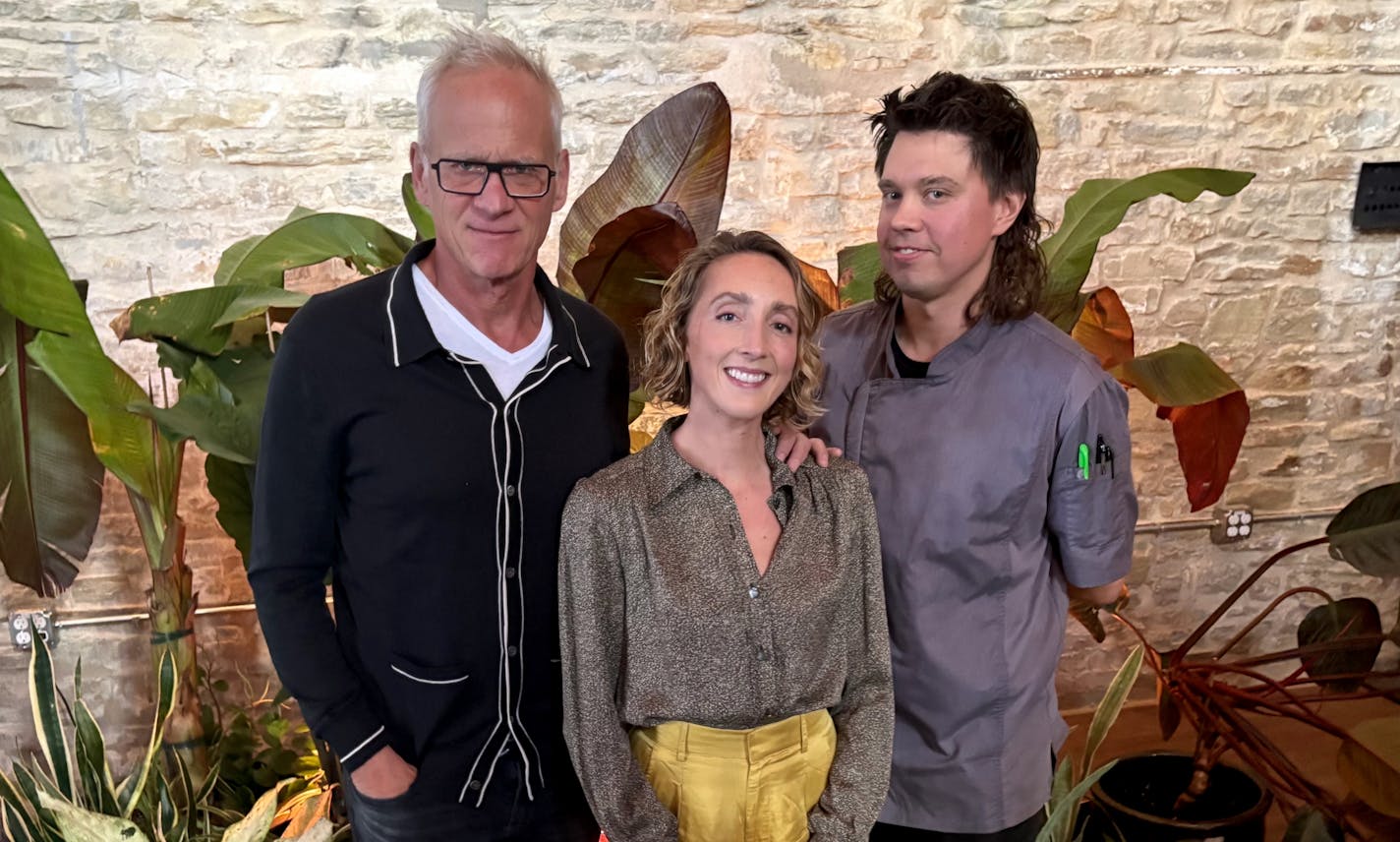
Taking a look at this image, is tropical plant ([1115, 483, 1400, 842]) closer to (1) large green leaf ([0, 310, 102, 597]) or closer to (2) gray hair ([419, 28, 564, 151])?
(2) gray hair ([419, 28, 564, 151])

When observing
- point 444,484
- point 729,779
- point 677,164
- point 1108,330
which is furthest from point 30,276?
point 1108,330

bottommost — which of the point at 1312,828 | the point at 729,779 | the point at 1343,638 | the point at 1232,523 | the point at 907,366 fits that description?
A: the point at 1312,828

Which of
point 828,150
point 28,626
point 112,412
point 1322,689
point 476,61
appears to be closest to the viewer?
point 476,61

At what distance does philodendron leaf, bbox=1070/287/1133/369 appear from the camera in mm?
2514

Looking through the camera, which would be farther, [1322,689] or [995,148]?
[1322,689]

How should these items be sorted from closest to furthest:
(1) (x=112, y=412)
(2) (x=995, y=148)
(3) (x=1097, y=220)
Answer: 1. (2) (x=995, y=148)
2. (1) (x=112, y=412)
3. (3) (x=1097, y=220)

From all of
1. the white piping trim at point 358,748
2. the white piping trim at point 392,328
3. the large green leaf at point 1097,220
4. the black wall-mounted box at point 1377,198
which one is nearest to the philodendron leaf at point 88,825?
the white piping trim at point 358,748

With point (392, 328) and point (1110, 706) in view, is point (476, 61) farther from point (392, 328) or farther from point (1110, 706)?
point (1110, 706)

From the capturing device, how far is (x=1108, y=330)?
8.32 ft

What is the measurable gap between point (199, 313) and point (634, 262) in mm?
846

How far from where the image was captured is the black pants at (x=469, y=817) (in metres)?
1.56

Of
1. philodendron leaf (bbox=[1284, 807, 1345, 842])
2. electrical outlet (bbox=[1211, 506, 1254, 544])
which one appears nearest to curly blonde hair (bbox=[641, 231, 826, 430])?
philodendron leaf (bbox=[1284, 807, 1345, 842])

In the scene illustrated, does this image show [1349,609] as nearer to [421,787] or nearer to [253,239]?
[421,787]

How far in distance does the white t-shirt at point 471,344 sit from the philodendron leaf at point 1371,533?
202 cm
